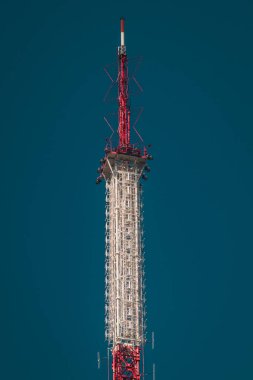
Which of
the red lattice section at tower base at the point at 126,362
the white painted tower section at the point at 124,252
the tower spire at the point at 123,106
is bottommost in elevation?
the red lattice section at tower base at the point at 126,362

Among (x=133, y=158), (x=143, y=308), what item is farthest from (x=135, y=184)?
(x=143, y=308)

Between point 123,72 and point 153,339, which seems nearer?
point 153,339

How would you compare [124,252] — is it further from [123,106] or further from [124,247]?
[123,106]

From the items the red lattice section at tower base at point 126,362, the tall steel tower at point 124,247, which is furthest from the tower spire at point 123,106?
the red lattice section at tower base at point 126,362

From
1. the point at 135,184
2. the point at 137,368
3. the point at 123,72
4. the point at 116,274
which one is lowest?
the point at 137,368

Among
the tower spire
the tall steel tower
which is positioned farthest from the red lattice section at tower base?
the tower spire

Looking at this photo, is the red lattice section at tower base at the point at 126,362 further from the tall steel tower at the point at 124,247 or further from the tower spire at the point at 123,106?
the tower spire at the point at 123,106

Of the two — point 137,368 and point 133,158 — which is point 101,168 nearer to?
point 133,158
